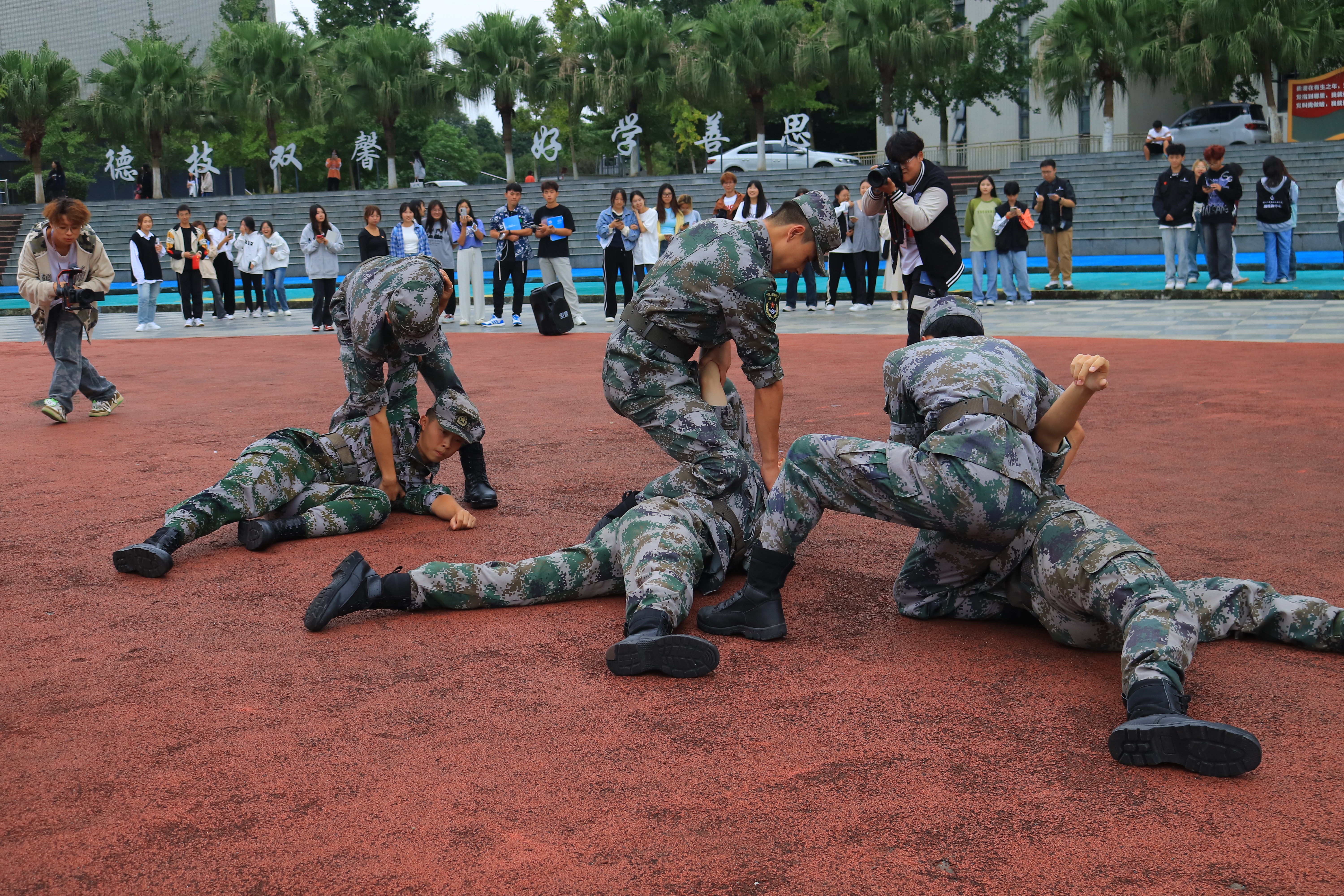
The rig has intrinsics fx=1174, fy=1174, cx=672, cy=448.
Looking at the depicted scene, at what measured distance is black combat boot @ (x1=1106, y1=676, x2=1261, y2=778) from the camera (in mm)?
2867

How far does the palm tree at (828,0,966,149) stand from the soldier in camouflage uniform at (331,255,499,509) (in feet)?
111

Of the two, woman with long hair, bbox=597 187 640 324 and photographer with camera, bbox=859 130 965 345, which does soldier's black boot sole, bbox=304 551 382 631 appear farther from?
woman with long hair, bbox=597 187 640 324

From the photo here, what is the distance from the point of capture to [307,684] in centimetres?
374

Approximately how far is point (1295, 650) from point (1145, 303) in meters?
14.1

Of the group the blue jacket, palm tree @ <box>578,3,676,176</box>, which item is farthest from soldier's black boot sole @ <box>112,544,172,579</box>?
palm tree @ <box>578,3,676,176</box>

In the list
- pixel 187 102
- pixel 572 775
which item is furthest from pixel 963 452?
pixel 187 102

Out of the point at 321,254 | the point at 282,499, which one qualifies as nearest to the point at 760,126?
the point at 321,254

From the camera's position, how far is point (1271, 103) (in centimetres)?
3203

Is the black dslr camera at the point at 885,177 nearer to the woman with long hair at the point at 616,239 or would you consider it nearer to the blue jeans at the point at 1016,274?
the woman with long hair at the point at 616,239

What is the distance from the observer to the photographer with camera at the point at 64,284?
28.6 feet

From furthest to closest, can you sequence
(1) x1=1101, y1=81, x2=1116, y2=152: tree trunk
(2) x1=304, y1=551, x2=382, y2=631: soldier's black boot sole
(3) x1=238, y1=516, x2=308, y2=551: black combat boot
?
(1) x1=1101, y1=81, x2=1116, y2=152: tree trunk < (3) x1=238, y1=516, x2=308, y2=551: black combat boot < (2) x1=304, y1=551, x2=382, y2=631: soldier's black boot sole

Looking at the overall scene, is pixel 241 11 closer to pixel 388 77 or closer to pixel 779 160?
pixel 388 77

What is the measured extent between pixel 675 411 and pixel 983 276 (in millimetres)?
14612

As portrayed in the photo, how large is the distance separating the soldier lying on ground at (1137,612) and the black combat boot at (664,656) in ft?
3.15
